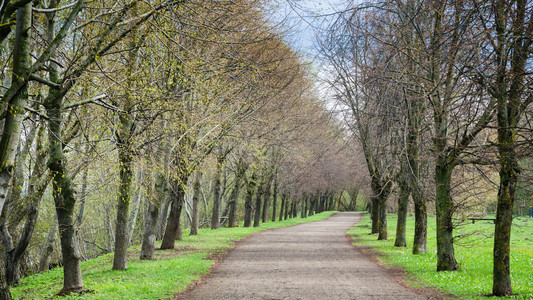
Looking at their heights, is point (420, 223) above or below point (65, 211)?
below

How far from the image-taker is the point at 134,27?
798cm

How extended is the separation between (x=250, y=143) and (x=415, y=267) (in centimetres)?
1169

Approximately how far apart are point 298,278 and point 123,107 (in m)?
6.33

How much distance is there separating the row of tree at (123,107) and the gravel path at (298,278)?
9.98 feet

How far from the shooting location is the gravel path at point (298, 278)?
9.35 meters

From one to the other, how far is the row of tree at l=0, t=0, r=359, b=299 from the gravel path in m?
3.04

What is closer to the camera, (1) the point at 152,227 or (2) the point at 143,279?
(2) the point at 143,279

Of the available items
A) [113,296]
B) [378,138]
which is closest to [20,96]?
[113,296]

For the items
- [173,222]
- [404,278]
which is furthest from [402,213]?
[173,222]

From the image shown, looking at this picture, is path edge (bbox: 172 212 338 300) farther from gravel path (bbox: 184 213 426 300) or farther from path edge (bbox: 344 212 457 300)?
path edge (bbox: 344 212 457 300)

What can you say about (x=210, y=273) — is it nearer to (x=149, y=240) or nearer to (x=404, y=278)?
(x=149, y=240)

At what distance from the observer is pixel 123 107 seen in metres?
10.8

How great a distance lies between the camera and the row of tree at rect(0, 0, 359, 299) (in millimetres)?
7727

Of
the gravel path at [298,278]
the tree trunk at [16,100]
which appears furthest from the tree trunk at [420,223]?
the tree trunk at [16,100]
